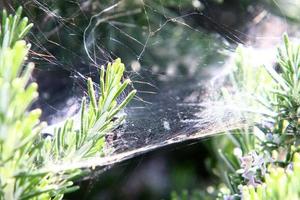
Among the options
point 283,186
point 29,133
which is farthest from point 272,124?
point 29,133

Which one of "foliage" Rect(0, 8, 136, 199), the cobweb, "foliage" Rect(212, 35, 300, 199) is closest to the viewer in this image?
"foliage" Rect(0, 8, 136, 199)

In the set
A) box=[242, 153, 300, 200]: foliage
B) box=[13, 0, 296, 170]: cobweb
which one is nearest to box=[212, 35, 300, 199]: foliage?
box=[13, 0, 296, 170]: cobweb

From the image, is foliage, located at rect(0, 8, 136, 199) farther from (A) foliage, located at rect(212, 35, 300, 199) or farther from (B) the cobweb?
(A) foliage, located at rect(212, 35, 300, 199)

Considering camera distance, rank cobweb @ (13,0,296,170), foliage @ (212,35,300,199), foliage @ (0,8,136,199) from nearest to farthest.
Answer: foliage @ (0,8,136,199) < foliage @ (212,35,300,199) < cobweb @ (13,0,296,170)

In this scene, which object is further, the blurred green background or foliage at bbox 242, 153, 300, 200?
the blurred green background

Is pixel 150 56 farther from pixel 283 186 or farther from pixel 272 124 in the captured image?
pixel 283 186

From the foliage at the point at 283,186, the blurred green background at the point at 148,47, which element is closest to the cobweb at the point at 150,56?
the blurred green background at the point at 148,47

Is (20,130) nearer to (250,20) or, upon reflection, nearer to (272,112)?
(272,112)
